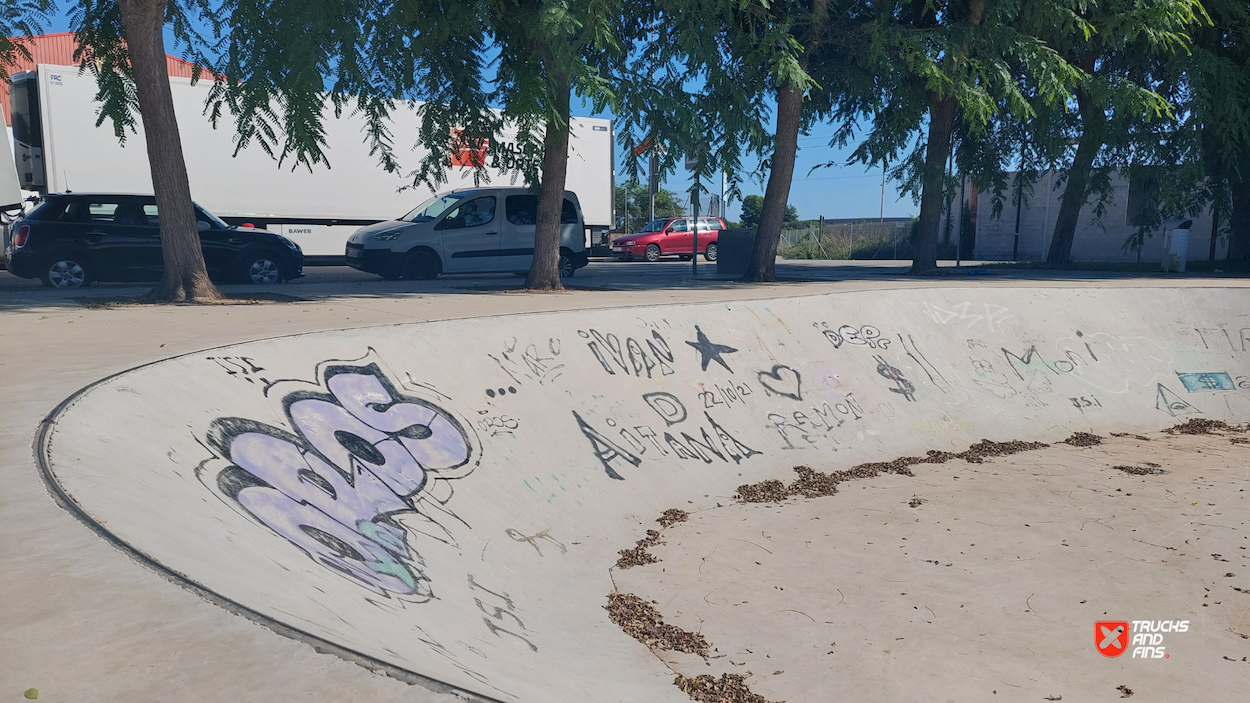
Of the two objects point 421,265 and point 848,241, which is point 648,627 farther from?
point 848,241

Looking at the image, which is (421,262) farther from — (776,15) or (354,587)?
(354,587)

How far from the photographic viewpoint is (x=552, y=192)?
1215 centimetres

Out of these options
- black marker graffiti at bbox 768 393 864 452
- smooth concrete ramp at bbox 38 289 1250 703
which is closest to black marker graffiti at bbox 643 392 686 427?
smooth concrete ramp at bbox 38 289 1250 703

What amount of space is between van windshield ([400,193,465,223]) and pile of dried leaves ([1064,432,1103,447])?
10707 millimetres

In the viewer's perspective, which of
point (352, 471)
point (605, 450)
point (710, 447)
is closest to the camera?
point (352, 471)

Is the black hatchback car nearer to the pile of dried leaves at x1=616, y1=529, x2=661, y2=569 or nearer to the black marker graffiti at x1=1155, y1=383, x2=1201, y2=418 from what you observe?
the pile of dried leaves at x1=616, y1=529, x2=661, y2=569

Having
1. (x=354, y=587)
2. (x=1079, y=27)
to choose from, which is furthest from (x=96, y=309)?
(x=1079, y=27)

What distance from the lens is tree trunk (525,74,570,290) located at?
37.1 ft

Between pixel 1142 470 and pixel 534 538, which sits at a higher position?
pixel 534 538

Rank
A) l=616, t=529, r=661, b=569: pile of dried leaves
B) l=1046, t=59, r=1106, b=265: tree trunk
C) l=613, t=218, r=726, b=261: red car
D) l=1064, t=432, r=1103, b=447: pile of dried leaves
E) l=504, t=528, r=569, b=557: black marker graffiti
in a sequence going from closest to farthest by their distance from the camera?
l=504, t=528, r=569, b=557: black marker graffiti → l=616, t=529, r=661, b=569: pile of dried leaves → l=1064, t=432, r=1103, b=447: pile of dried leaves → l=1046, t=59, r=1106, b=265: tree trunk → l=613, t=218, r=726, b=261: red car

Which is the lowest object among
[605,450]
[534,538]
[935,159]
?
[534,538]

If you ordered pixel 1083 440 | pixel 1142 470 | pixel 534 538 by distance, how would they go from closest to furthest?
1. pixel 534 538
2. pixel 1142 470
3. pixel 1083 440

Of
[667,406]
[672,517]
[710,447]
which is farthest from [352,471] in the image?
[710,447]

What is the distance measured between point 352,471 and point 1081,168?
725 inches
